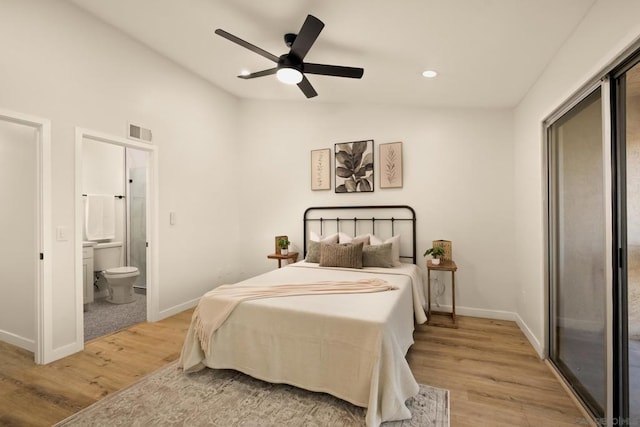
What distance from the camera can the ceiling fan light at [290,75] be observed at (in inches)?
98.3

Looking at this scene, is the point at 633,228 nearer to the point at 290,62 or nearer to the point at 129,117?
the point at 290,62

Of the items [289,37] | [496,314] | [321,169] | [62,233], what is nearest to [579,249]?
[496,314]

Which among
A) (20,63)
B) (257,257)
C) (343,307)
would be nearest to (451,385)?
(343,307)

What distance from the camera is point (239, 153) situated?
496 centimetres

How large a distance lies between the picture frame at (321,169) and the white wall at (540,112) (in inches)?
90.5

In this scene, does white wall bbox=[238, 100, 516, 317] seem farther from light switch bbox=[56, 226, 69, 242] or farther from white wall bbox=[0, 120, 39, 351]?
white wall bbox=[0, 120, 39, 351]

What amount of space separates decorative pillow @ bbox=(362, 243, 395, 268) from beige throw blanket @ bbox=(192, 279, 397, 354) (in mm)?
805

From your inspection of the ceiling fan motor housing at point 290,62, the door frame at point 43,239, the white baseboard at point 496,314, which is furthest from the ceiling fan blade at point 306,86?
the white baseboard at point 496,314

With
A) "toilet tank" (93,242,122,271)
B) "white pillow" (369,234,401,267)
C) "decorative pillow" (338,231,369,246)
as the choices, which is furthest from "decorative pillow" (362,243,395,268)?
"toilet tank" (93,242,122,271)

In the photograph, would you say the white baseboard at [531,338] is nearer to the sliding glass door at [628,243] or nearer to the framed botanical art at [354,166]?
the sliding glass door at [628,243]

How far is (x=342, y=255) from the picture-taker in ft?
11.5

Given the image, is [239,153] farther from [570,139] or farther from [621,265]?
[621,265]

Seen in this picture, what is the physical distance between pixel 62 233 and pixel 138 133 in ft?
4.24

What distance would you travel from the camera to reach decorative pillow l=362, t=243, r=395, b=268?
3512 millimetres
